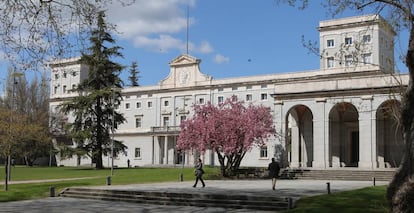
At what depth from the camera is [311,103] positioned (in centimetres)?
4300

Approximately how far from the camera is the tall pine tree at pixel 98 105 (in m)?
56.9

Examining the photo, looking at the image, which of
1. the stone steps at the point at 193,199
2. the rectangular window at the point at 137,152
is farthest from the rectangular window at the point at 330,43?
the stone steps at the point at 193,199

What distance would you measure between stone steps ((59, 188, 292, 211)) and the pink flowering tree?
595 inches

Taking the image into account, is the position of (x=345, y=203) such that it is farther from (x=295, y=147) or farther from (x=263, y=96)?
(x=263, y=96)

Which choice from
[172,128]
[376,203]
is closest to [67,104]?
[172,128]

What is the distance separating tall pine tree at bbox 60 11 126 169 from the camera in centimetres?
5688

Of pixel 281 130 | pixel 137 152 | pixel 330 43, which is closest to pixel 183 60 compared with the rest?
A: pixel 137 152

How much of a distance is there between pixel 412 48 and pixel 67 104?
51.2 metres

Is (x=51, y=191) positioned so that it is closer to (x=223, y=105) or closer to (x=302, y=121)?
(x=223, y=105)

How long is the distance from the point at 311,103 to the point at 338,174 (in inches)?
291

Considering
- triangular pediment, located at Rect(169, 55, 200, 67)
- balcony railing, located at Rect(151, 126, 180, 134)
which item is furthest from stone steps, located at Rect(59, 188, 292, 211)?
triangular pediment, located at Rect(169, 55, 200, 67)

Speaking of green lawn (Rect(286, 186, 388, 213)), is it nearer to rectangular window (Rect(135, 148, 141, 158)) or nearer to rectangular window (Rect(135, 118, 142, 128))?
rectangular window (Rect(135, 148, 141, 158))

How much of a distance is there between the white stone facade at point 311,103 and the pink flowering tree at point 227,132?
230cm

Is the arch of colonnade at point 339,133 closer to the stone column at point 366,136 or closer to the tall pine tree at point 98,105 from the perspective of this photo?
the stone column at point 366,136
